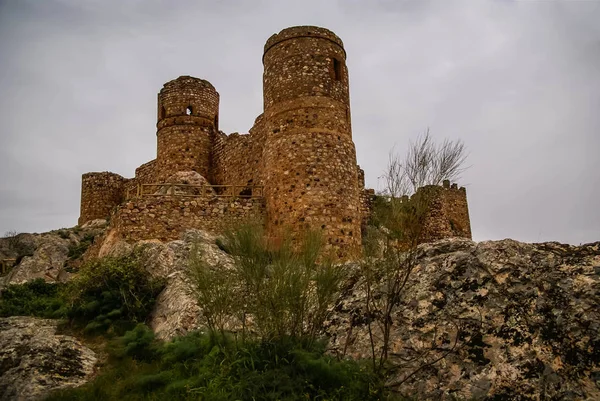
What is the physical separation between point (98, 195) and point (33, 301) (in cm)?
1687

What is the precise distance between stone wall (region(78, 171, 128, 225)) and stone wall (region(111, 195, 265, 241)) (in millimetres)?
12736

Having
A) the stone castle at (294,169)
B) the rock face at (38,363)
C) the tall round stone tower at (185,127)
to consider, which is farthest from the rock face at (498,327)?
the tall round stone tower at (185,127)

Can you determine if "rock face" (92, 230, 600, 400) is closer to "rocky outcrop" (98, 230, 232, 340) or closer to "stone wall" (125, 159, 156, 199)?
"rocky outcrop" (98, 230, 232, 340)

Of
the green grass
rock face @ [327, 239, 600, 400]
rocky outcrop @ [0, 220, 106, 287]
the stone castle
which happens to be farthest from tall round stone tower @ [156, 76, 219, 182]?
rock face @ [327, 239, 600, 400]

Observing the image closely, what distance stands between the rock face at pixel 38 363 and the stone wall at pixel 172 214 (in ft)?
21.7

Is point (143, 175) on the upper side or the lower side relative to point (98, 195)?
upper

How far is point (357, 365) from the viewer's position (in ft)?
19.6

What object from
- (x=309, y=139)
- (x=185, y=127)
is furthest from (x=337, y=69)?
(x=185, y=127)

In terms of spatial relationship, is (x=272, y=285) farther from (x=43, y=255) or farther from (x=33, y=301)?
(x=43, y=255)

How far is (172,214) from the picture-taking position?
52.0 ft

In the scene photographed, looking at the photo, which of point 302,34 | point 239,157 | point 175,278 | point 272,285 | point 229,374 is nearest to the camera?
point 229,374

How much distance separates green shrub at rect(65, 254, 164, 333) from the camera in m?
9.95

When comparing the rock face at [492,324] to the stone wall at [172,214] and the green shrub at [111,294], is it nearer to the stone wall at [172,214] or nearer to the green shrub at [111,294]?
the green shrub at [111,294]

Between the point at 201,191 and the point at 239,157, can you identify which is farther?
the point at 239,157
